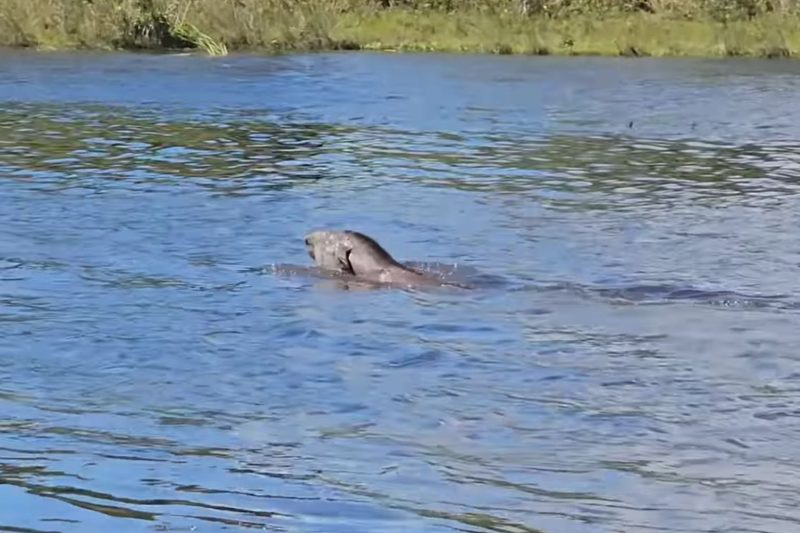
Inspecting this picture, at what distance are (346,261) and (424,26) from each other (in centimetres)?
2535

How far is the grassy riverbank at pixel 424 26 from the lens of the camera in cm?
3247

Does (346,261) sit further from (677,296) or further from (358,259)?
(677,296)

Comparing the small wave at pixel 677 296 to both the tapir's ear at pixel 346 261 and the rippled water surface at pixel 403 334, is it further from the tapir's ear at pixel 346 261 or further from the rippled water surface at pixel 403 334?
the tapir's ear at pixel 346 261

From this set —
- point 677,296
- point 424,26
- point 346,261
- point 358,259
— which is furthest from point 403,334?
point 424,26

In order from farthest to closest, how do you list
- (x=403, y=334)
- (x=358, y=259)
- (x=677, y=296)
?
(x=358, y=259), (x=677, y=296), (x=403, y=334)

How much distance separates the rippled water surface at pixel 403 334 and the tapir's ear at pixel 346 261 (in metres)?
0.23

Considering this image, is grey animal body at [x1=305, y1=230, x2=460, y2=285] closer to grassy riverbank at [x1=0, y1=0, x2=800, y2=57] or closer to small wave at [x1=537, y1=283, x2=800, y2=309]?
small wave at [x1=537, y1=283, x2=800, y2=309]

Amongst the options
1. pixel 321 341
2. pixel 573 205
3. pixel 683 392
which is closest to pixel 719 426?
pixel 683 392

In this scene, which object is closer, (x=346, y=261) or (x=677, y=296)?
(x=677, y=296)

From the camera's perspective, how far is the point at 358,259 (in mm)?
10914

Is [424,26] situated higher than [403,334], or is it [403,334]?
[424,26]

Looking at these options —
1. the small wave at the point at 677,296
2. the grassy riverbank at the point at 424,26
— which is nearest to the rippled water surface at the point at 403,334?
the small wave at the point at 677,296

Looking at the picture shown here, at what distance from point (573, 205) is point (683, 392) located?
646 cm

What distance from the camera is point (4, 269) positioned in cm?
1133
